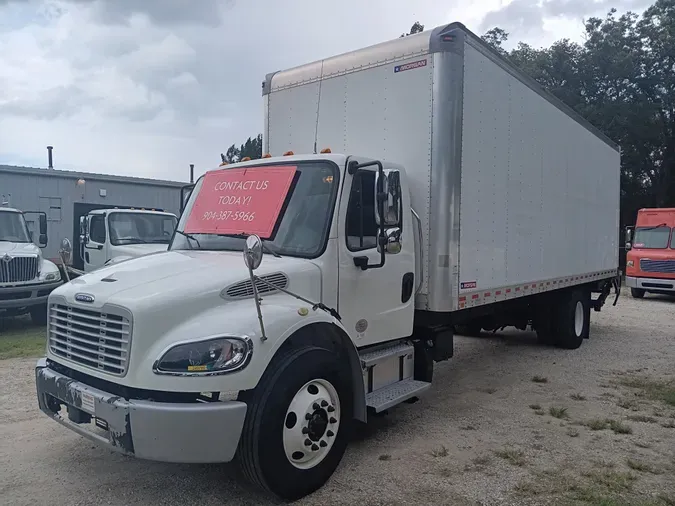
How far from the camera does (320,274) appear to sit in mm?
4453

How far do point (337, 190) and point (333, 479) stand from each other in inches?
88.5

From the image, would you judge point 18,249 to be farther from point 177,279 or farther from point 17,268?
point 177,279

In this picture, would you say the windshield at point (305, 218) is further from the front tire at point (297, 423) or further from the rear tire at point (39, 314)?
the rear tire at point (39, 314)

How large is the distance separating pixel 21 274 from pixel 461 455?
8.91m

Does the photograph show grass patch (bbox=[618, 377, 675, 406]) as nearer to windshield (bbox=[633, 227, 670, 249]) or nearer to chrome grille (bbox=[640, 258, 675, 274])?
chrome grille (bbox=[640, 258, 675, 274])

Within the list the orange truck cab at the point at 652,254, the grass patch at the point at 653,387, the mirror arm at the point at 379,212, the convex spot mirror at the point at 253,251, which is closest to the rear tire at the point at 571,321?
the grass patch at the point at 653,387

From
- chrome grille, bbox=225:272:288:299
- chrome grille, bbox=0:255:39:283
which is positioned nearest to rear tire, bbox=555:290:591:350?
chrome grille, bbox=225:272:288:299

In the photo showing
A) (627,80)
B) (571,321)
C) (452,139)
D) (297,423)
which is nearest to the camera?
(297,423)

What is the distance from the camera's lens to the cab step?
4785 mm

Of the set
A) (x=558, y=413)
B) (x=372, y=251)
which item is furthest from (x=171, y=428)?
(x=558, y=413)

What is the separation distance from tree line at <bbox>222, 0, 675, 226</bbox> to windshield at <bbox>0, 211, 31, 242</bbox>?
52.3ft

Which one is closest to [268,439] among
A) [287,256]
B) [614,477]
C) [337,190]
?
[287,256]

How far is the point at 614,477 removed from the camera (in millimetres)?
4508

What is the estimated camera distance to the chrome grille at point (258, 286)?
155 inches
